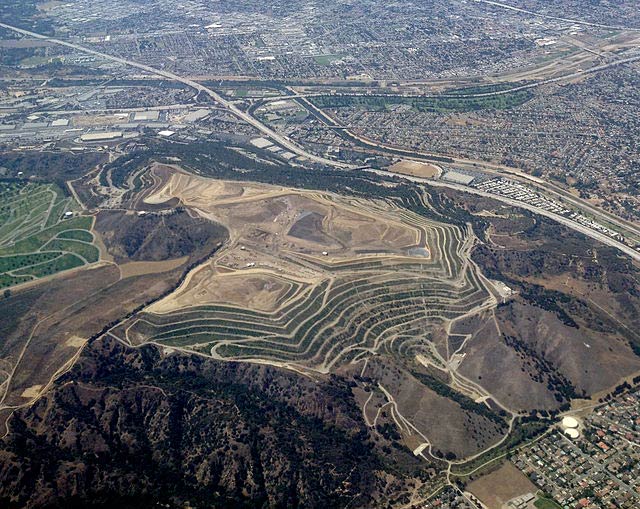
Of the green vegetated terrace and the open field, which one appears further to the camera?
the green vegetated terrace

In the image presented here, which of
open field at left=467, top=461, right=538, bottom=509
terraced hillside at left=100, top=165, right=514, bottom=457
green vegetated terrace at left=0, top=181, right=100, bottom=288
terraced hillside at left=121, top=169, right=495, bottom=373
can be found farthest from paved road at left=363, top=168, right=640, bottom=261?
green vegetated terrace at left=0, top=181, right=100, bottom=288

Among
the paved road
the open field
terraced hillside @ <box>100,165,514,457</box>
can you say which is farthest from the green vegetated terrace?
the open field

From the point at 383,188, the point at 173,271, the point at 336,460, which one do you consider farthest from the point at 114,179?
the point at 336,460

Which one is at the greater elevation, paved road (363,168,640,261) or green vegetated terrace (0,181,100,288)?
green vegetated terrace (0,181,100,288)

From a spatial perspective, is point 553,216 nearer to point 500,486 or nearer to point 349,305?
point 349,305

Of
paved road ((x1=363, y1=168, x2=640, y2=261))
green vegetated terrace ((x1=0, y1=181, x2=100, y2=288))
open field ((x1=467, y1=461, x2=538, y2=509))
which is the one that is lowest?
open field ((x1=467, y1=461, x2=538, y2=509))

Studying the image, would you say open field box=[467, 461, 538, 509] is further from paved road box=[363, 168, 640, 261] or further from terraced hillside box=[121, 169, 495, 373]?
paved road box=[363, 168, 640, 261]

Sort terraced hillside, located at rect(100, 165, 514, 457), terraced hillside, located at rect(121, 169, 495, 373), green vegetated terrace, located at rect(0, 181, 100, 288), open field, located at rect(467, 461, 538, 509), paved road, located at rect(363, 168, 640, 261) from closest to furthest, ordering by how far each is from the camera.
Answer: open field, located at rect(467, 461, 538, 509), terraced hillside, located at rect(100, 165, 514, 457), terraced hillside, located at rect(121, 169, 495, 373), green vegetated terrace, located at rect(0, 181, 100, 288), paved road, located at rect(363, 168, 640, 261)

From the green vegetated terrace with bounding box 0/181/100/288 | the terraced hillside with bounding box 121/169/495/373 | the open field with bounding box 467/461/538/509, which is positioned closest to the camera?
the open field with bounding box 467/461/538/509

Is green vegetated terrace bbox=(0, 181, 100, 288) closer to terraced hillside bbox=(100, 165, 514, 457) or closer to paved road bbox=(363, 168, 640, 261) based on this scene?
terraced hillside bbox=(100, 165, 514, 457)
